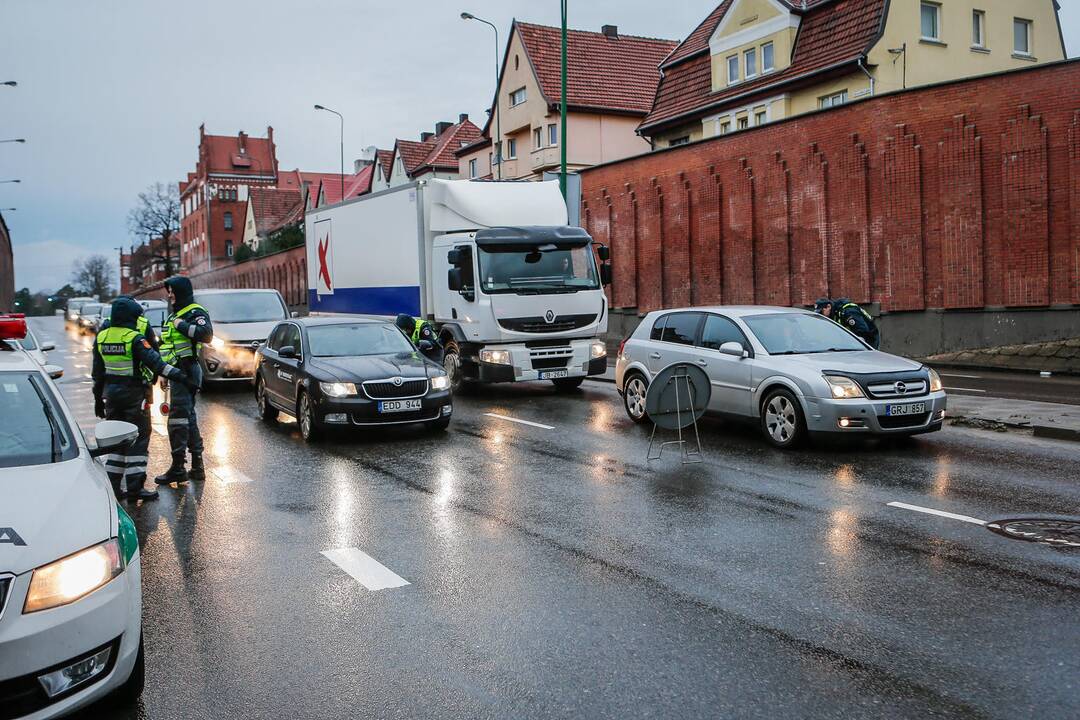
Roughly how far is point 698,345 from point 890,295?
1431 cm

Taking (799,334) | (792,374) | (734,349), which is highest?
(799,334)

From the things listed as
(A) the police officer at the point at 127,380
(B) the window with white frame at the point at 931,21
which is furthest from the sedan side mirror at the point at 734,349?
(B) the window with white frame at the point at 931,21

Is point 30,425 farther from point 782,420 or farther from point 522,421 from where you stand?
point 522,421

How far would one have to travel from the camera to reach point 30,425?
197 inches

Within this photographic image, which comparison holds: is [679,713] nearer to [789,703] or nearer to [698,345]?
[789,703]

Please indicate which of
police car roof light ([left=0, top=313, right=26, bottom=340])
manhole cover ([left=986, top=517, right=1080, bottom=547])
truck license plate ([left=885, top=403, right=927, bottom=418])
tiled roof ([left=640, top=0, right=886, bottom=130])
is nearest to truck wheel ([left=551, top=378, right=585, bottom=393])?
truck license plate ([left=885, top=403, right=927, bottom=418])

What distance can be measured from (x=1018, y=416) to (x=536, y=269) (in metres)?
7.49

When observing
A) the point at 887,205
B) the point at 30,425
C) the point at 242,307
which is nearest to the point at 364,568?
the point at 30,425

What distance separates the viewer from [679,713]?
13.2 feet

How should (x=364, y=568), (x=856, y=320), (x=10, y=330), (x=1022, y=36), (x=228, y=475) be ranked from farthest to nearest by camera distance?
(x=1022, y=36), (x=856, y=320), (x=228, y=475), (x=364, y=568), (x=10, y=330)

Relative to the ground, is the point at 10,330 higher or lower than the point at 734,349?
→ higher

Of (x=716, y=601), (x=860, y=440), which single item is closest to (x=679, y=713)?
(x=716, y=601)

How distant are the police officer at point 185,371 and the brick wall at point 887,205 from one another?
1852 cm

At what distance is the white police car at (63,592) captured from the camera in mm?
→ 3629
